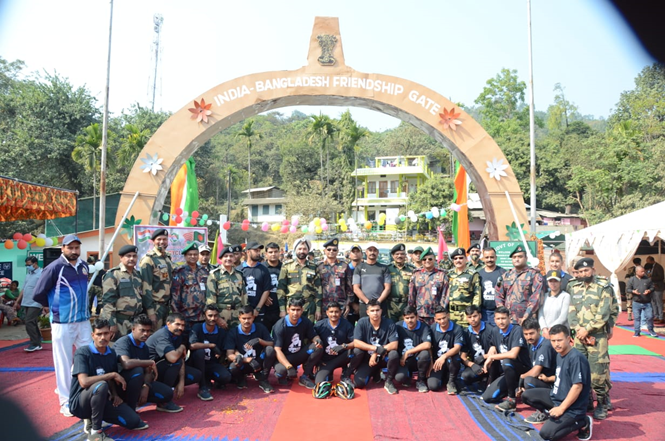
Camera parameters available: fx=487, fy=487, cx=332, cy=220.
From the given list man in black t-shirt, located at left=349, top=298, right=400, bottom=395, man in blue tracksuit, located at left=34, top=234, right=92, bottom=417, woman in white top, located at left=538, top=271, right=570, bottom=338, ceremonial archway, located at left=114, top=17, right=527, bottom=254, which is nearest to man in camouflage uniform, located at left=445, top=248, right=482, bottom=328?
woman in white top, located at left=538, top=271, right=570, bottom=338

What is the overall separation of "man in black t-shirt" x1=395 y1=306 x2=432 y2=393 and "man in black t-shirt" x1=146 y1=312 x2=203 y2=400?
7.69ft

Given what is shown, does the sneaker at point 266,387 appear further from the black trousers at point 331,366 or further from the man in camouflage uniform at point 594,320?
the man in camouflage uniform at point 594,320

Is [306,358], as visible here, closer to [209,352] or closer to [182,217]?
[209,352]

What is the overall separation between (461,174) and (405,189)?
22.9 metres

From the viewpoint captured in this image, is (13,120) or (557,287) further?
(13,120)

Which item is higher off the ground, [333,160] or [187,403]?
[333,160]

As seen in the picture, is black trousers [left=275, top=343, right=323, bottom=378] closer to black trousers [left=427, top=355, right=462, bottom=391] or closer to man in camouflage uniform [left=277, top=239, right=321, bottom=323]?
man in camouflage uniform [left=277, top=239, right=321, bottom=323]

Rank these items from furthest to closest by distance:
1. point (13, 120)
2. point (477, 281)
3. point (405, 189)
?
point (405, 189), point (13, 120), point (477, 281)

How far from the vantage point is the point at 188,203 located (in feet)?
36.9

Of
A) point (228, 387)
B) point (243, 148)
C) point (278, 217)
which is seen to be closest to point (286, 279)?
point (228, 387)

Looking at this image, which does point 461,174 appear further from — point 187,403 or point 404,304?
point 187,403

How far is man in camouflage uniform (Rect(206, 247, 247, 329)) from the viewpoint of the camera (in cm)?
584

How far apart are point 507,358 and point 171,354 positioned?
3.43 meters

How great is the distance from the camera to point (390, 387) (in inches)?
213
